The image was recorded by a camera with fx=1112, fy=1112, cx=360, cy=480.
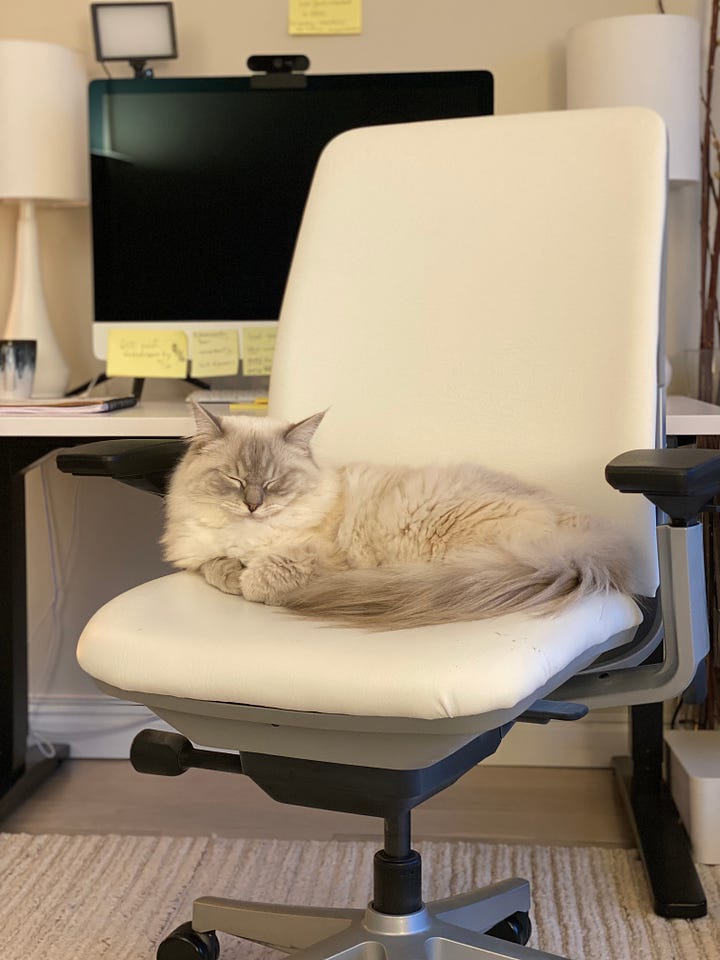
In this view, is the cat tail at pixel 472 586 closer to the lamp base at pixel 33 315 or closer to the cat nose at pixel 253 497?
the cat nose at pixel 253 497

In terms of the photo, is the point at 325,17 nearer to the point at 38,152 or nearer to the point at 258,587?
the point at 38,152

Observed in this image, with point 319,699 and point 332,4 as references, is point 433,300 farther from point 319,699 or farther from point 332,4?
point 332,4

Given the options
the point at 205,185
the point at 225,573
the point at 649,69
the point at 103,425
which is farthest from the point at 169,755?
the point at 649,69

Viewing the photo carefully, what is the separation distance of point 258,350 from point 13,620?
674 millimetres

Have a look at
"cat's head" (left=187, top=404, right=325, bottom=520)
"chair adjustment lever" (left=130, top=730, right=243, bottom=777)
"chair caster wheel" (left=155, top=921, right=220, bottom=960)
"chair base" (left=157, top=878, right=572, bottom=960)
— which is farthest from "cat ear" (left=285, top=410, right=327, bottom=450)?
"chair caster wheel" (left=155, top=921, right=220, bottom=960)

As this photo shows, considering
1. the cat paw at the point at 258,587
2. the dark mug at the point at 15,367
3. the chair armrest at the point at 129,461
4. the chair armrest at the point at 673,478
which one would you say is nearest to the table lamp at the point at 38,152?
the dark mug at the point at 15,367

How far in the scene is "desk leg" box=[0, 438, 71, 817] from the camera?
6.43 feet

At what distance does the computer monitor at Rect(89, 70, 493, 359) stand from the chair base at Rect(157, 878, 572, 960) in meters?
1.08

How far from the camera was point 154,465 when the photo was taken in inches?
55.1

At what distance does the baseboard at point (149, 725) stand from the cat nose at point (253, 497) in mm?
1142

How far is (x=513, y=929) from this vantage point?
4.96ft

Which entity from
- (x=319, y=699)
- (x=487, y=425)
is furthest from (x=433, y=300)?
(x=319, y=699)

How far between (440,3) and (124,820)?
1.70 m

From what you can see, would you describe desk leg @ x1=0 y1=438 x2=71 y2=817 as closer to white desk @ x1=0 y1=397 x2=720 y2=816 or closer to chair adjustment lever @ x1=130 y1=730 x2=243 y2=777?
white desk @ x1=0 y1=397 x2=720 y2=816
